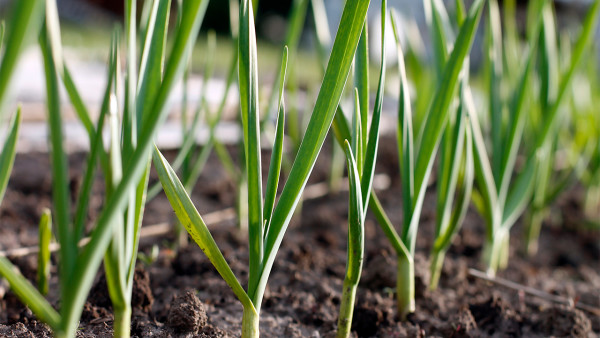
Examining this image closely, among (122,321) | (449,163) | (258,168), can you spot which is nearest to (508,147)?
(449,163)

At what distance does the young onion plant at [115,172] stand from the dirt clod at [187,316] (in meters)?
0.16

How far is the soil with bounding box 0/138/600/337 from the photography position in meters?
0.87

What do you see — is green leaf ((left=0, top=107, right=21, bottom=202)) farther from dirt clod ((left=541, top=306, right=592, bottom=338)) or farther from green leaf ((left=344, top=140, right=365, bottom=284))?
dirt clod ((left=541, top=306, right=592, bottom=338))

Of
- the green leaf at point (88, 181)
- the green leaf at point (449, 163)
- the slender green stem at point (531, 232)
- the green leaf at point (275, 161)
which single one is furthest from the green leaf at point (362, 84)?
the slender green stem at point (531, 232)

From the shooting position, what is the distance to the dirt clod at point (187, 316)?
781 millimetres

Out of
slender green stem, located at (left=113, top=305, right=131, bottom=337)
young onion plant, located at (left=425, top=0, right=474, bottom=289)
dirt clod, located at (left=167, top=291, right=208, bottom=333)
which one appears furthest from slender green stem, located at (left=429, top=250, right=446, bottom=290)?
slender green stem, located at (left=113, top=305, right=131, bottom=337)

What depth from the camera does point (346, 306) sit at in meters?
0.79

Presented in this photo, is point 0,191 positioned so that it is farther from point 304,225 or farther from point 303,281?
point 304,225

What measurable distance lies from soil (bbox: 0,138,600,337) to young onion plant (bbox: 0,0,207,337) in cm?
25

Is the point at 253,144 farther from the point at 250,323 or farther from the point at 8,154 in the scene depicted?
the point at 8,154

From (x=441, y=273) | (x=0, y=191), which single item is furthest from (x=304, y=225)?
(x=0, y=191)

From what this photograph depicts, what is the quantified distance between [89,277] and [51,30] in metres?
0.20

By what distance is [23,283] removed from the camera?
1.58 feet

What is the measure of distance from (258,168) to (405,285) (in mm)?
389
